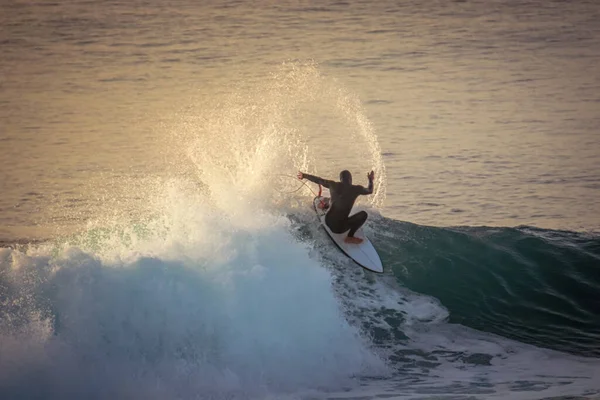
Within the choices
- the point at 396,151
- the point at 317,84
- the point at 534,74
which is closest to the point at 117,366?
the point at 396,151

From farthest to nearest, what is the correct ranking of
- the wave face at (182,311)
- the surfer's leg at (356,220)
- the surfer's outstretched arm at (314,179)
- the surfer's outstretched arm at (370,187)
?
the surfer's leg at (356,220) → the surfer's outstretched arm at (314,179) → the surfer's outstretched arm at (370,187) → the wave face at (182,311)

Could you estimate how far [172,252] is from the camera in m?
16.7

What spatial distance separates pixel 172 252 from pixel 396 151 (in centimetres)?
1280

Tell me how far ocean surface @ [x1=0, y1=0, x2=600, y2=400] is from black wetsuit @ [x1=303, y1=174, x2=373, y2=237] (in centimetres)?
70

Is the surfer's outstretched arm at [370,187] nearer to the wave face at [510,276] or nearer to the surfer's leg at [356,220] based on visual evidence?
the surfer's leg at [356,220]

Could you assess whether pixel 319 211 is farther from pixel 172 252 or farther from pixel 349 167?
pixel 349 167

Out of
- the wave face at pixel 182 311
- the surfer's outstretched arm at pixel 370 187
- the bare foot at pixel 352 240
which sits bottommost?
the wave face at pixel 182 311

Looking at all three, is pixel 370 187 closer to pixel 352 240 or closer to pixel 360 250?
pixel 352 240

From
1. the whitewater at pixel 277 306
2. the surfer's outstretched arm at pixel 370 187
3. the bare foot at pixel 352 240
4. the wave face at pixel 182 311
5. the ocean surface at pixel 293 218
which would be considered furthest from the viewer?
the bare foot at pixel 352 240

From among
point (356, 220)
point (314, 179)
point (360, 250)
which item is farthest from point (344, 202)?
point (360, 250)

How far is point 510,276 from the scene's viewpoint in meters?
20.2

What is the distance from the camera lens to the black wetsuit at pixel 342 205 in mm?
18031

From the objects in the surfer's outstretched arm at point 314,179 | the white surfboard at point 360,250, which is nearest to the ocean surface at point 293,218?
the white surfboard at point 360,250

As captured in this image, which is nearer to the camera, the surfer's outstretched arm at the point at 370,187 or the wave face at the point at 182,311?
the wave face at the point at 182,311
